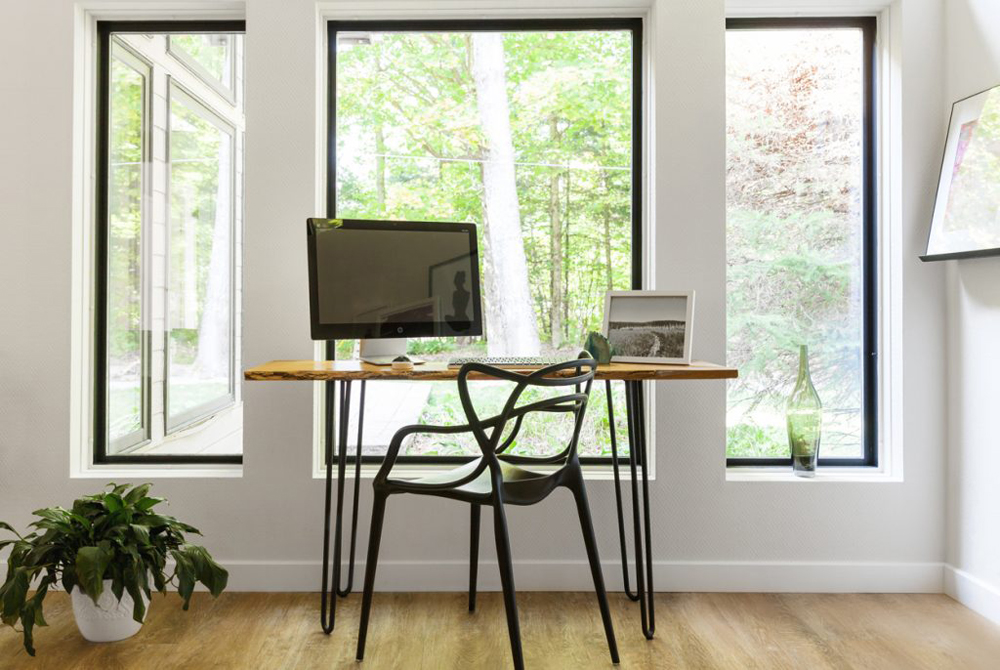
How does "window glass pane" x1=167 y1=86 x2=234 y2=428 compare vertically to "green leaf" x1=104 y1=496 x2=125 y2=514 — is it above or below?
above

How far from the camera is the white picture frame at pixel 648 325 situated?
7.47ft

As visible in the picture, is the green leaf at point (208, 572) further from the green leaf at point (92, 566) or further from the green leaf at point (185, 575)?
the green leaf at point (92, 566)

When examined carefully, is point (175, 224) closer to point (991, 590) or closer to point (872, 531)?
point (872, 531)

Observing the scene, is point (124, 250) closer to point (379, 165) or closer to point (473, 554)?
point (379, 165)

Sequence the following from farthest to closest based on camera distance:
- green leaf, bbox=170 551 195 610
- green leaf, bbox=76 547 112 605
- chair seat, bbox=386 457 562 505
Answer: green leaf, bbox=170 551 195 610
green leaf, bbox=76 547 112 605
chair seat, bbox=386 457 562 505

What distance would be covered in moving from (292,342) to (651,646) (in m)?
1.63

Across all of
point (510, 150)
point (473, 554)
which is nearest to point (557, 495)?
point (473, 554)

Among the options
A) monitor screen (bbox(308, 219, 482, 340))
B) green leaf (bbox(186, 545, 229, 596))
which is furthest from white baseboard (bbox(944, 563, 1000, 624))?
green leaf (bbox(186, 545, 229, 596))

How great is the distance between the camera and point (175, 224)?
2.78m

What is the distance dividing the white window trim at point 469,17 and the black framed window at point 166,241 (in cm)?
37

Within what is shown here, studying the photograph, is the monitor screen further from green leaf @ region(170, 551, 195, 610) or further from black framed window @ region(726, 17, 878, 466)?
black framed window @ region(726, 17, 878, 466)

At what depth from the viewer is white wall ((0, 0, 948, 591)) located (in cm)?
259

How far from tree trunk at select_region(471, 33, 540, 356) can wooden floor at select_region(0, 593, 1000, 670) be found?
3.28 ft

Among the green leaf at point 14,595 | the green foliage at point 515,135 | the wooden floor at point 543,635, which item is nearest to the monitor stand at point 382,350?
the green foliage at point 515,135
